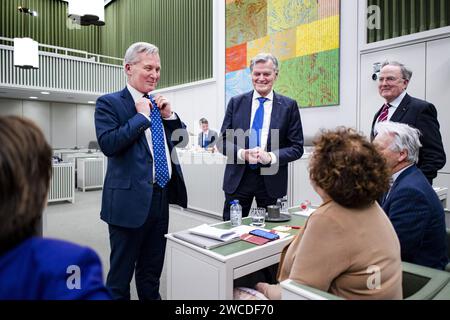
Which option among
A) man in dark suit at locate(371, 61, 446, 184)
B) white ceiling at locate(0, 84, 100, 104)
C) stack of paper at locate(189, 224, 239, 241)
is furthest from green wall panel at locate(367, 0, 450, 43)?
white ceiling at locate(0, 84, 100, 104)

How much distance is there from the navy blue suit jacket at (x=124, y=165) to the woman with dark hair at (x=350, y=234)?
1.05 m

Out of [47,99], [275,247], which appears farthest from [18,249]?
[47,99]

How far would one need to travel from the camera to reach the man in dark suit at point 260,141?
2312mm

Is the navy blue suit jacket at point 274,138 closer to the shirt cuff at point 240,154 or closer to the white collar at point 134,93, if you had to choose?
the shirt cuff at point 240,154

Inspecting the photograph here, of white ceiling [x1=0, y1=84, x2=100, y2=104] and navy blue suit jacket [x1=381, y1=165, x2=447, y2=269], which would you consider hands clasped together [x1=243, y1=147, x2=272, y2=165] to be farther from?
white ceiling [x1=0, y1=84, x2=100, y2=104]

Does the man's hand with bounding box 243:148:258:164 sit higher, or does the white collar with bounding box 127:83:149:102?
the white collar with bounding box 127:83:149:102

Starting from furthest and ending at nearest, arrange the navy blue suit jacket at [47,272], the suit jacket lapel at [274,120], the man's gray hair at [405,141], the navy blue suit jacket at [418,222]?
the suit jacket lapel at [274,120] < the man's gray hair at [405,141] < the navy blue suit jacket at [418,222] < the navy blue suit jacket at [47,272]

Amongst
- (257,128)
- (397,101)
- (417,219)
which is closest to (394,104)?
(397,101)

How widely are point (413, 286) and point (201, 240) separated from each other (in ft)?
3.27

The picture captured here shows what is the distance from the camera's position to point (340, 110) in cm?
491

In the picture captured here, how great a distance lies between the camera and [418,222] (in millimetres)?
1476

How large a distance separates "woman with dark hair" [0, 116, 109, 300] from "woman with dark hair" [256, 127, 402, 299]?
2.40 ft

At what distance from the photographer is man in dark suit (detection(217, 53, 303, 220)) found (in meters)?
2.31

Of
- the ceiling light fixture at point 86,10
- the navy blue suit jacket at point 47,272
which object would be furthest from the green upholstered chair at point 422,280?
the ceiling light fixture at point 86,10
